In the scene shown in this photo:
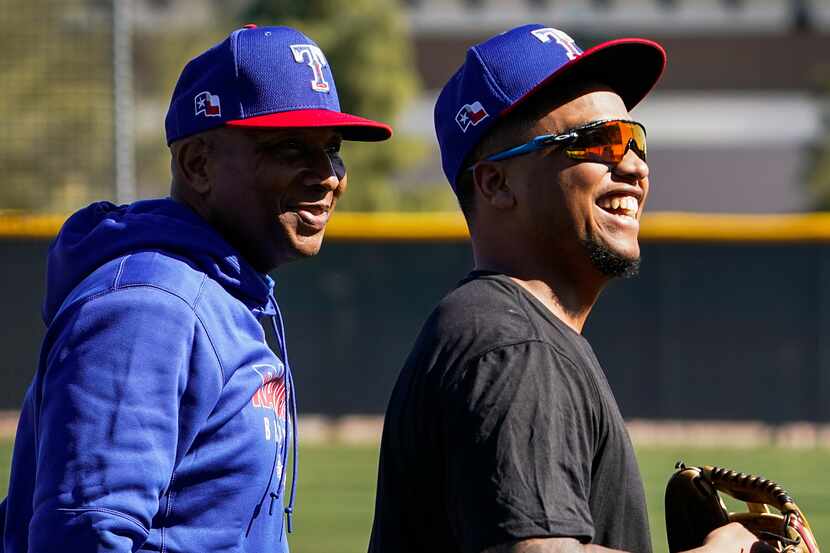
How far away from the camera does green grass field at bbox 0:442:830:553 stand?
24.9ft

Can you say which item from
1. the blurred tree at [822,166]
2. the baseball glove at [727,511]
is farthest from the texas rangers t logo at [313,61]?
the blurred tree at [822,166]

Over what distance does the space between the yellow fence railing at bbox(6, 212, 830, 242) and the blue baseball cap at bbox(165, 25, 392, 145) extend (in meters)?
9.94

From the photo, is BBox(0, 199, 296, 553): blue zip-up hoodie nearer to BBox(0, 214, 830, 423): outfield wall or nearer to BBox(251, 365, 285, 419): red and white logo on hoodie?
BBox(251, 365, 285, 419): red and white logo on hoodie

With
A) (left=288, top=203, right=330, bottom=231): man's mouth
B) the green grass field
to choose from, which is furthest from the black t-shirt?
the green grass field

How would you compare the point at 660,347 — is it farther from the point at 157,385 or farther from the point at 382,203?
the point at 382,203

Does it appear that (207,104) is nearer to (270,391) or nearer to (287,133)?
(287,133)

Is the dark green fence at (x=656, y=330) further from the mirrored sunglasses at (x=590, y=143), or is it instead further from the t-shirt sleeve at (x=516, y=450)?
the t-shirt sleeve at (x=516, y=450)

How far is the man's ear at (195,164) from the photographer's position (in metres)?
2.85

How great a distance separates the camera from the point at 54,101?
11.5m

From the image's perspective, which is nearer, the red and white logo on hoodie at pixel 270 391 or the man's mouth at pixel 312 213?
the red and white logo on hoodie at pixel 270 391

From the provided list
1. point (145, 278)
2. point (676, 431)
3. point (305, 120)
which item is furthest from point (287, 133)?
point (676, 431)

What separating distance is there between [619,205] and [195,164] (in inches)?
36.8

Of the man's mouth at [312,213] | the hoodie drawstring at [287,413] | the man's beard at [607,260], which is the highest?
the man's mouth at [312,213]

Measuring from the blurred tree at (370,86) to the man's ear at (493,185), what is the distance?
1028 inches
